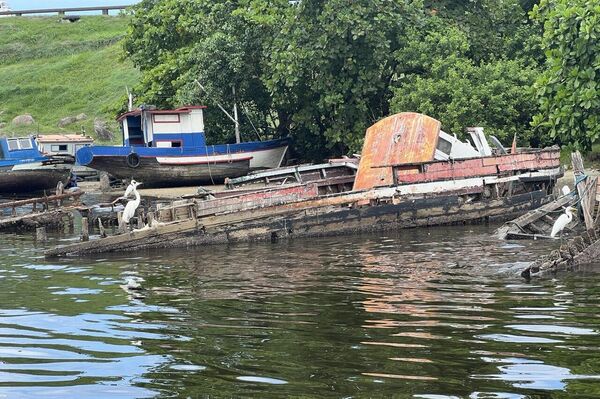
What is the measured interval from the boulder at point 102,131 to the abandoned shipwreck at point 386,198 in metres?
29.5

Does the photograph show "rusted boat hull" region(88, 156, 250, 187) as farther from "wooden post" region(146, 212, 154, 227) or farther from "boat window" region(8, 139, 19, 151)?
"wooden post" region(146, 212, 154, 227)

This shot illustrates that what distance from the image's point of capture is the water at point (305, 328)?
10.3 meters

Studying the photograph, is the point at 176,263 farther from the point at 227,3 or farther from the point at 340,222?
the point at 227,3

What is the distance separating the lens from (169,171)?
40.6 metres

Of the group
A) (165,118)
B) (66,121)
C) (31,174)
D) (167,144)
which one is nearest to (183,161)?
(167,144)

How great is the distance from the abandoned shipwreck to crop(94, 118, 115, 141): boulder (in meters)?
29.5

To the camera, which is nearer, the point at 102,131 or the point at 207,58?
the point at 207,58

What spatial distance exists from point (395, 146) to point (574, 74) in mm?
6096

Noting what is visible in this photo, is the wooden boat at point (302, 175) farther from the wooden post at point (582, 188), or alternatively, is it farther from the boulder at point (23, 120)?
the boulder at point (23, 120)

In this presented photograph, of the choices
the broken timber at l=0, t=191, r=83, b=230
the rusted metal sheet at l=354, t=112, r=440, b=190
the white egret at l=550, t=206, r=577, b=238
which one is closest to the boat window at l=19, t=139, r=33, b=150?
the broken timber at l=0, t=191, r=83, b=230

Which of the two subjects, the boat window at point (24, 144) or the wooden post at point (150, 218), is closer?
the wooden post at point (150, 218)

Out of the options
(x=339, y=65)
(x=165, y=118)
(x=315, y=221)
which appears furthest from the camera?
(x=165, y=118)

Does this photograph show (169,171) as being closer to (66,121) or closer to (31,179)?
(31,179)

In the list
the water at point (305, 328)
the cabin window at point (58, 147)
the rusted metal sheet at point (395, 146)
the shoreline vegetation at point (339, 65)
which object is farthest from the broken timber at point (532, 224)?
the cabin window at point (58, 147)
